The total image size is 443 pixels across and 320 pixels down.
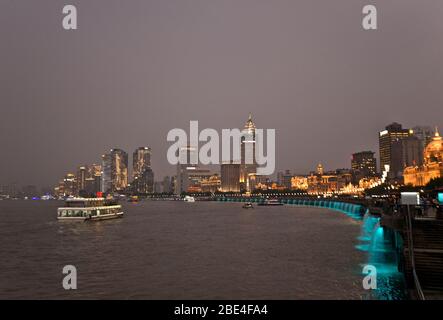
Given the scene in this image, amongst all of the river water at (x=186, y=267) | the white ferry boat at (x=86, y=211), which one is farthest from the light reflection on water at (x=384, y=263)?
the white ferry boat at (x=86, y=211)

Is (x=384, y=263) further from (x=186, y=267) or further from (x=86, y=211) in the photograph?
(x=86, y=211)

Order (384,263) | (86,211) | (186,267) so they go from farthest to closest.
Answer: (86,211) < (384,263) < (186,267)

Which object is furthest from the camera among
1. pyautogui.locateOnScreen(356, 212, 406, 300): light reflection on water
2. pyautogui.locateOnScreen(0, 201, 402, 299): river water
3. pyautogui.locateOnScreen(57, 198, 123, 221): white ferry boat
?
pyautogui.locateOnScreen(57, 198, 123, 221): white ferry boat

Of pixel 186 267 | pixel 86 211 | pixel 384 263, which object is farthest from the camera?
pixel 86 211

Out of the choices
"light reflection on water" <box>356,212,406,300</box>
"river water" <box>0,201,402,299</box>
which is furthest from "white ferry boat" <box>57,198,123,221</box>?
"light reflection on water" <box>356,212,406,300</box>

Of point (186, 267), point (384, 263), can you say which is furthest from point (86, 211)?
point (384, 263)

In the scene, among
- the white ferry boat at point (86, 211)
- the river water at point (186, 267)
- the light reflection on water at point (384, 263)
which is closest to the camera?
the light reflection on water at point (384, 263)

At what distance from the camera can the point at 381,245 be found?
50500 millimetres

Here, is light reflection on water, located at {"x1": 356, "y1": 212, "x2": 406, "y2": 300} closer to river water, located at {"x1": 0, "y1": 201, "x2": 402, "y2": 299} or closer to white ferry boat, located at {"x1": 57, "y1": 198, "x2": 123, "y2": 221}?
river water, located at {"x1": 0, "y1": 201, "x2": 402, "y2": 299}

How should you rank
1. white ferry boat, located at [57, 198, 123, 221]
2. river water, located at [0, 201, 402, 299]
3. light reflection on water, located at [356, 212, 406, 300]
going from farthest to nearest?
1. white ferry boat, located at [57, 198, 123, 221]
2. river water, located at [0, 201, 402, 299]
3. light reflection on water, located at [356, 212, 406, 300]

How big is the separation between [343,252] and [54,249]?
120 feet

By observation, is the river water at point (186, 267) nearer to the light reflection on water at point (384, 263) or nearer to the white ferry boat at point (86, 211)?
the light reflection on water at point (384, 263)

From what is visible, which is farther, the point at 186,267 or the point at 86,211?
the point at 86,211
